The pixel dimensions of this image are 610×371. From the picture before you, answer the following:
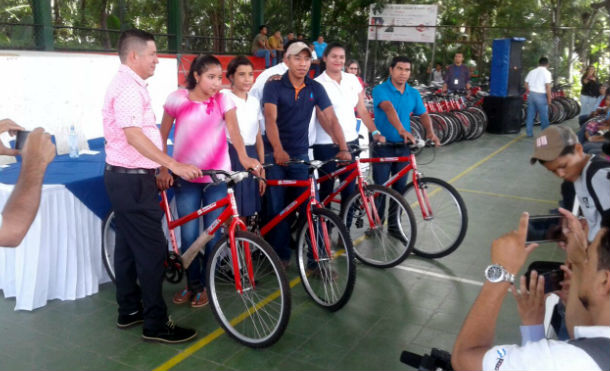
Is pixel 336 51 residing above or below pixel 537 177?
above

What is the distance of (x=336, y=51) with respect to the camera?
449 centimetres

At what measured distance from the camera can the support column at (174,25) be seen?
1186 cm

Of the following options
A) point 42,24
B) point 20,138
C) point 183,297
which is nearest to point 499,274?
point 20,138

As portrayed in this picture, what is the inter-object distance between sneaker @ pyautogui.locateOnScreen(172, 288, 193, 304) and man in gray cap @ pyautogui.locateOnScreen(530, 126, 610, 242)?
7.65 feet

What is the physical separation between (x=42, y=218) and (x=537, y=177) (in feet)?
21.4

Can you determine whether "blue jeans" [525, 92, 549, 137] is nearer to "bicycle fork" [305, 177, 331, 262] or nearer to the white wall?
the white wall

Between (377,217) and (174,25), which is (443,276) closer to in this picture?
(377,217)

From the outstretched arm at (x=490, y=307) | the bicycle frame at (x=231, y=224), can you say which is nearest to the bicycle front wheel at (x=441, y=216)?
the bicycle frame at (x=231, y=224)

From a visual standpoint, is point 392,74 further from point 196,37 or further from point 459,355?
point 196,37

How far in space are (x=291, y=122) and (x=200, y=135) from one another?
2.68 ft

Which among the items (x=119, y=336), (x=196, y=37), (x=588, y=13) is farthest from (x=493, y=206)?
(x=588, y=13)

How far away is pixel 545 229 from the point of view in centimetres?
207

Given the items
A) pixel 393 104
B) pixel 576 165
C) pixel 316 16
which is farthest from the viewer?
pixel 316 16

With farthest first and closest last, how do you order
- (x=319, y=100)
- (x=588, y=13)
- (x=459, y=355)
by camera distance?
(x=588, y=13) < (x=319, y=100) < (x=459, y=355)
